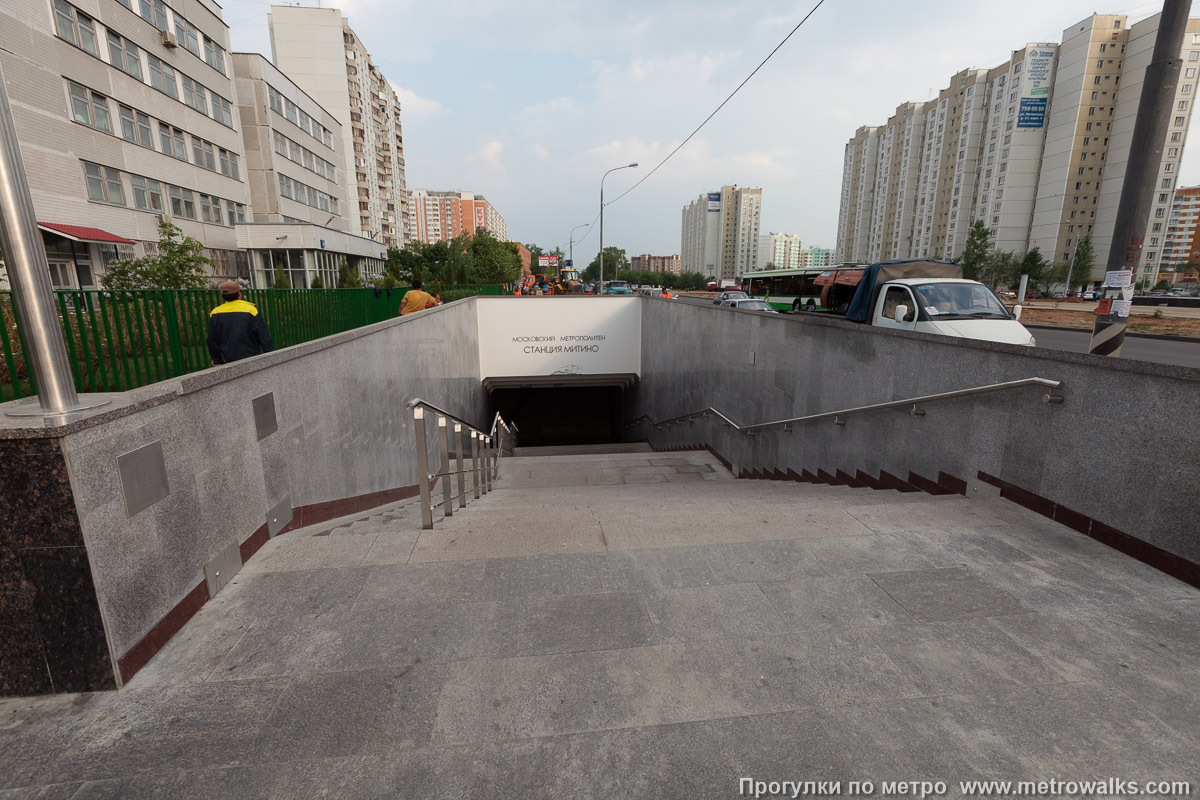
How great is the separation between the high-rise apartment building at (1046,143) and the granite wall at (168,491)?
7632cm

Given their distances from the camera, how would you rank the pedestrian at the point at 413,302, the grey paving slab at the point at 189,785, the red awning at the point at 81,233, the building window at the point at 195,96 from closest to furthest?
the grey paving slab at the point at 189,785 < the pedestrian at the point at 413,302 < the red awning at the point at 81,233 < the building window at the point at 195,96

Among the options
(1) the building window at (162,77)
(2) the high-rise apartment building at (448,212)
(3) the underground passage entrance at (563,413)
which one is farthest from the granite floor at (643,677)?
(2) the high-rise apartment building at (448,212)

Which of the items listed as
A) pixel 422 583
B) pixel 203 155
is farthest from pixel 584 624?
pixel 203 155

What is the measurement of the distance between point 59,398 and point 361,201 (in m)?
69.3

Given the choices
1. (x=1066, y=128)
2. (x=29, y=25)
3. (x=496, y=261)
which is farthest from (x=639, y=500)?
(x=1066, y=128)

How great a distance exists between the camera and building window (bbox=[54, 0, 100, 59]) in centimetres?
2156

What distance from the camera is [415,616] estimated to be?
2.78m

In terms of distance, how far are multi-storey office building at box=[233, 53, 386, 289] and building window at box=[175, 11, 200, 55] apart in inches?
256

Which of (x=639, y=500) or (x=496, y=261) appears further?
(x=496, y=261)

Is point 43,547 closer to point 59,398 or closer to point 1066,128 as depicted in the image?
point 59,398

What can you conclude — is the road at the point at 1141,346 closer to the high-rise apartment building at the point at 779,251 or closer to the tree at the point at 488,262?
the tree at the point at 488,262

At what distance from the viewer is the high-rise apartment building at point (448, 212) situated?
152863 mm

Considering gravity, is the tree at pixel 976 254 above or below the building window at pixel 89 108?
below

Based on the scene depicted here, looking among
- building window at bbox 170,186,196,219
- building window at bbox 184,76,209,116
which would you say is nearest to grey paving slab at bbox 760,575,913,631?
building window at bbox 170,186,196,219
